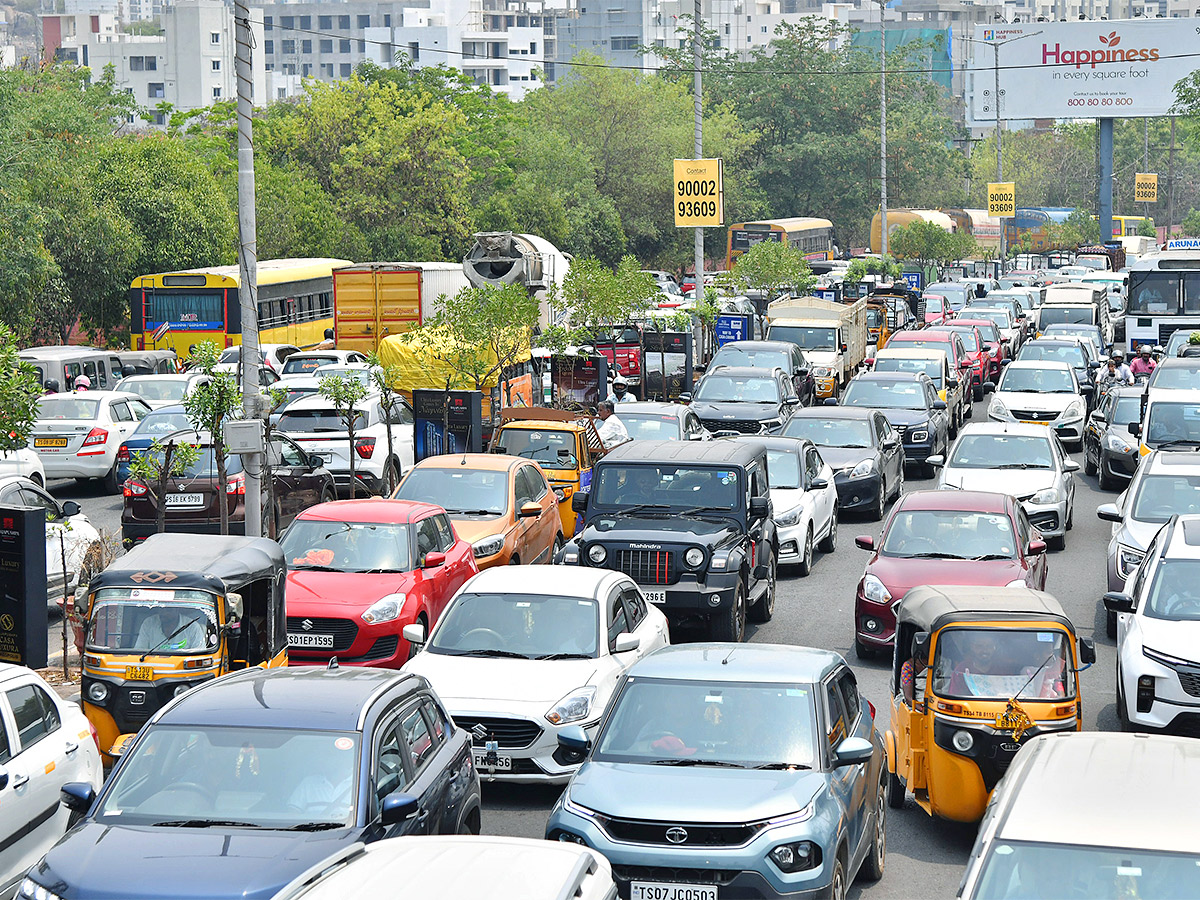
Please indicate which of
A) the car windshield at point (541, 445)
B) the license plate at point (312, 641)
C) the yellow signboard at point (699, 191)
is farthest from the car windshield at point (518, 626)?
the yellow signboard at point (699, 191)

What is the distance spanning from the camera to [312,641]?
1427 cm

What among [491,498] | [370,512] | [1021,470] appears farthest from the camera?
[1021,470]

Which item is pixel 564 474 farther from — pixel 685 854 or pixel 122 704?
pixel 685 854

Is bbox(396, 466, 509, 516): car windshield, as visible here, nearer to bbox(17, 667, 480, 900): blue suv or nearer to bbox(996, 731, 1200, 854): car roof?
bbox(17, 667, 480, 900): blue suv

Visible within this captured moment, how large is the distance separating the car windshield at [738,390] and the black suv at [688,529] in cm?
1109

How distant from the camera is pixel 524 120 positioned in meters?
70.7

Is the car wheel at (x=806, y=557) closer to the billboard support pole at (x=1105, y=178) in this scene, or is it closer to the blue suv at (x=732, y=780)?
the blue suv at (x=732, y=780)

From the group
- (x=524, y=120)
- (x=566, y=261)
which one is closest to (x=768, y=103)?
(x=524, y=120)

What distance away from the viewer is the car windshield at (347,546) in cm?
1519

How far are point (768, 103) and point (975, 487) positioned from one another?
7514 cm

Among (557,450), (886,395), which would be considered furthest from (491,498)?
(886,395)

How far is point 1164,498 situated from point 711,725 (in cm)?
1028

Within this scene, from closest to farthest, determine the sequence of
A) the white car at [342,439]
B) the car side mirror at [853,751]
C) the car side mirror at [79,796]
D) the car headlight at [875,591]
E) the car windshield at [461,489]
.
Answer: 1. the car side mirror at [79,796]
2. the car side mirror at [853,751]
3. the car headlight at [875,591]
4. the car windshield at [461,489]
5. the white car at [342,439]

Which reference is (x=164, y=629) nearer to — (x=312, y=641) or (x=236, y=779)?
(x=312, y=641)
